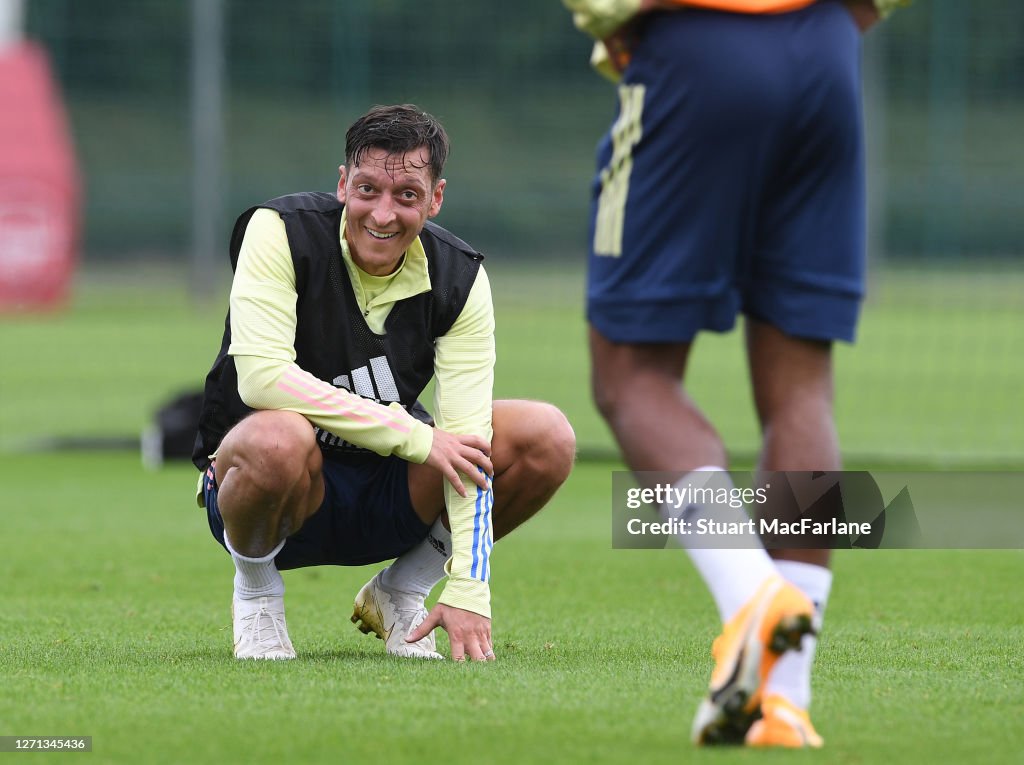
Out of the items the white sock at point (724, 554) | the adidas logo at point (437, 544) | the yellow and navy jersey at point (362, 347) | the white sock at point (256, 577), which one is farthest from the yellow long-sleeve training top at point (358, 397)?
the white sock at point (724, 554)

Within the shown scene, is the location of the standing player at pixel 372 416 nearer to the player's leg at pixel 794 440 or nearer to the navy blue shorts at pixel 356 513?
the navy blue shorts at pixel 356 513

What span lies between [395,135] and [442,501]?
85 centimetres

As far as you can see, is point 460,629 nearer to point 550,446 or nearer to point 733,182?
point 550,446

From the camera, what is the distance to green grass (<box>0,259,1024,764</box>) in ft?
9.32

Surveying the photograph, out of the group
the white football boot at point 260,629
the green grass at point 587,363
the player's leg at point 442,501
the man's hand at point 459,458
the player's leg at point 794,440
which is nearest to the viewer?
the player's leg at point 794,440

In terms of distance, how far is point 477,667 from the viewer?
11.7ft

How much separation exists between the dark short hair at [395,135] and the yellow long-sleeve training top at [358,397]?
205 mm

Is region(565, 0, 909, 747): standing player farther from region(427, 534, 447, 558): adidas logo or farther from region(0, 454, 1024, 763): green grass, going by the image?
region(427, 534, 447, 558): adidas logo

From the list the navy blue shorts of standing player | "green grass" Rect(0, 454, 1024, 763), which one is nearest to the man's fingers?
"green grass" Rect(0, 454, 1024, 763)

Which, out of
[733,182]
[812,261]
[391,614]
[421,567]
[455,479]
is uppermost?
[733,182]

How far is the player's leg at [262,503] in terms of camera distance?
11.6ft

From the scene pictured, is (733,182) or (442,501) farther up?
(733,182)

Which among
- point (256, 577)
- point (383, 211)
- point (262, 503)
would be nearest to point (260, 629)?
point (256, 577)

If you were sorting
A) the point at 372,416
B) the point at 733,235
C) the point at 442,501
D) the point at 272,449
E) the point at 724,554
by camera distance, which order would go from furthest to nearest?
the point at 442,501
the point at 372,416
the point at 272,449
the point at 733,235
the point at 724,554
